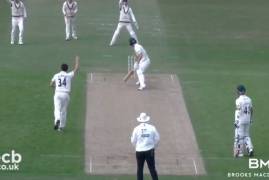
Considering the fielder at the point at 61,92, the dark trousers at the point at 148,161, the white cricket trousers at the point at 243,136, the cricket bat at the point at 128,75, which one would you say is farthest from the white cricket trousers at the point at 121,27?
the dark trousers at the point at 148,161

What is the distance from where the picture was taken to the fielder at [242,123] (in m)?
26.5

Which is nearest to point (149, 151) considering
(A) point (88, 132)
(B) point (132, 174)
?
(B) point (132, 174)

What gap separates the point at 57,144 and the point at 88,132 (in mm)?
1563

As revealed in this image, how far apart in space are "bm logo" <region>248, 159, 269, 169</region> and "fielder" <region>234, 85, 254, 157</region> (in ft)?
1.09

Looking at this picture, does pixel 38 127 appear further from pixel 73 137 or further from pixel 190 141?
pixel 190 141

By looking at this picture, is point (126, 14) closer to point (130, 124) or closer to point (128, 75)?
point (128, 75)

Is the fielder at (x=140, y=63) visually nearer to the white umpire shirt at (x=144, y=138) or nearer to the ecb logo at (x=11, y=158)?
the ecb logo at (x=11, y=158)

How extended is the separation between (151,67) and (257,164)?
493 inches

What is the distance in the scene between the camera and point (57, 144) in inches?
1097

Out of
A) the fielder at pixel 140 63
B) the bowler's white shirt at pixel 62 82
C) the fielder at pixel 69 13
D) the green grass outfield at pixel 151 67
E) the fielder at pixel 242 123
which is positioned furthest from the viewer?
the fielder at pixel 69 13

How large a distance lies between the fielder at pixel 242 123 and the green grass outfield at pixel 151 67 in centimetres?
36

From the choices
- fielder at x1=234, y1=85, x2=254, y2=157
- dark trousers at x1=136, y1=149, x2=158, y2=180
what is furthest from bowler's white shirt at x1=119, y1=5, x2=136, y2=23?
dark trousers at x1=136, y1=149, x2=158, y2=180

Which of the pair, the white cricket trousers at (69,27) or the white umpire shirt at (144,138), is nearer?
the white umpire shirt at (144,138)

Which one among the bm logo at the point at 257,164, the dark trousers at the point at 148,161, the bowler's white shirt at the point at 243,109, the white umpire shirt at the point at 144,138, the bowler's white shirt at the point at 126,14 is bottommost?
the bm logo at the point at 257,164
